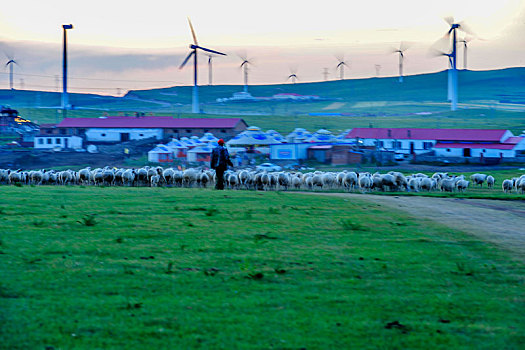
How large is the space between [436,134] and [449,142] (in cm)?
274

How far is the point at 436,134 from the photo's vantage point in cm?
7981

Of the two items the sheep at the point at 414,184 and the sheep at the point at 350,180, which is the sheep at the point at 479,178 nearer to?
the sheep at the point at 414,184

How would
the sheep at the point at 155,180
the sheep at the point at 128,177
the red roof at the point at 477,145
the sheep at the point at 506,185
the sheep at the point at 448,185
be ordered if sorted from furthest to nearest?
the red roof at the point at 477,145 < the sheep at the point at 506,185 < the sheep at the point at 155,180 < the sheep at the point at 128,177 < the sheep at the point at 448,185

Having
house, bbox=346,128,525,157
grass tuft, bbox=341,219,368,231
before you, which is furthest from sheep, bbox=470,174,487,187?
house, bbox=346,128,525,157

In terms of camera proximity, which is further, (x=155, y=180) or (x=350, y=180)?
(x=155, y=180)

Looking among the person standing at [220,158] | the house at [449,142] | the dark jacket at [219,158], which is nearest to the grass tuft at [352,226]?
the person standing at [220,158]

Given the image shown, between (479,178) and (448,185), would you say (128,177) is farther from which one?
(479,178)

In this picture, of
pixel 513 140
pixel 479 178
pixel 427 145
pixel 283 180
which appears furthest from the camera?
pixel 427 145

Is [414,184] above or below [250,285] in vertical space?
above

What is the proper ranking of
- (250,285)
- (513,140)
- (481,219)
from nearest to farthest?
1. (250,285)
2. (481,219)
3. (513,140)

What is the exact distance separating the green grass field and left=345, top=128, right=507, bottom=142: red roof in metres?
67.1

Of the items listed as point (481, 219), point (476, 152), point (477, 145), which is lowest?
point (481, 219)

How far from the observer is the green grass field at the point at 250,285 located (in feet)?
19.8

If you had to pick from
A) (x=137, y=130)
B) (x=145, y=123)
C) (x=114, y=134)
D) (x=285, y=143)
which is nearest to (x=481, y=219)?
(x=285, y=143)
